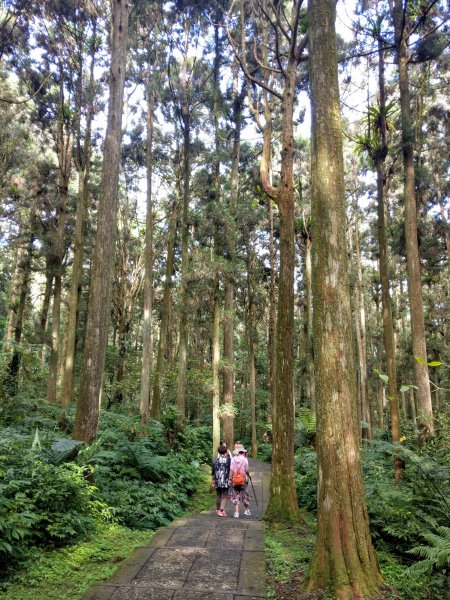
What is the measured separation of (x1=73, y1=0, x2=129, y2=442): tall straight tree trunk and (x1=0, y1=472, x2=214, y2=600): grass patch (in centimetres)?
203

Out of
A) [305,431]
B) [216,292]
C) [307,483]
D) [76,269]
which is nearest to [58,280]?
[76,269]

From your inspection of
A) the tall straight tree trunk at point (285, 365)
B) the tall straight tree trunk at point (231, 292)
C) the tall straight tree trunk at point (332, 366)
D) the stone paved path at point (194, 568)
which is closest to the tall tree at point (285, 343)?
the tall straight tree trunk at point (285, 365)

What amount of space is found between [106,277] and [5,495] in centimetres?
410

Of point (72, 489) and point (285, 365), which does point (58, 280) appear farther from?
point (72, 489)

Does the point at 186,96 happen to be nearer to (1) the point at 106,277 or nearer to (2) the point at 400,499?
(1) the point at 106,277

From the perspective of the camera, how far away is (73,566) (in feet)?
16.3

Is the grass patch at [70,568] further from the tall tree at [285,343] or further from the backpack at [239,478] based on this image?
the backpack at [239,478]

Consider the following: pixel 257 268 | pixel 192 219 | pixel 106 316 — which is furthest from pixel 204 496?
pixel 257 268

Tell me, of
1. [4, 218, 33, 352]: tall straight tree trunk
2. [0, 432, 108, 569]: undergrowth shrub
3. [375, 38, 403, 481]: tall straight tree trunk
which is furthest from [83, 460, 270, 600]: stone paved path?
[4, 218, 33, 352]: tall straight tree trunk

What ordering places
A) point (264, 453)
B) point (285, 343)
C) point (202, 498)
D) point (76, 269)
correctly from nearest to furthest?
point (285, 343), point (202, 498), point (76, 269), point (264, 453)

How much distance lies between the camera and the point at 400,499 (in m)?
6.08

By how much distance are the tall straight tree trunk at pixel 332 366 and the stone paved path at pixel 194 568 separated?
0.92m

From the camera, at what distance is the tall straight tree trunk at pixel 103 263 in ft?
25.1

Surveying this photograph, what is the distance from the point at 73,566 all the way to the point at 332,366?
378cm
